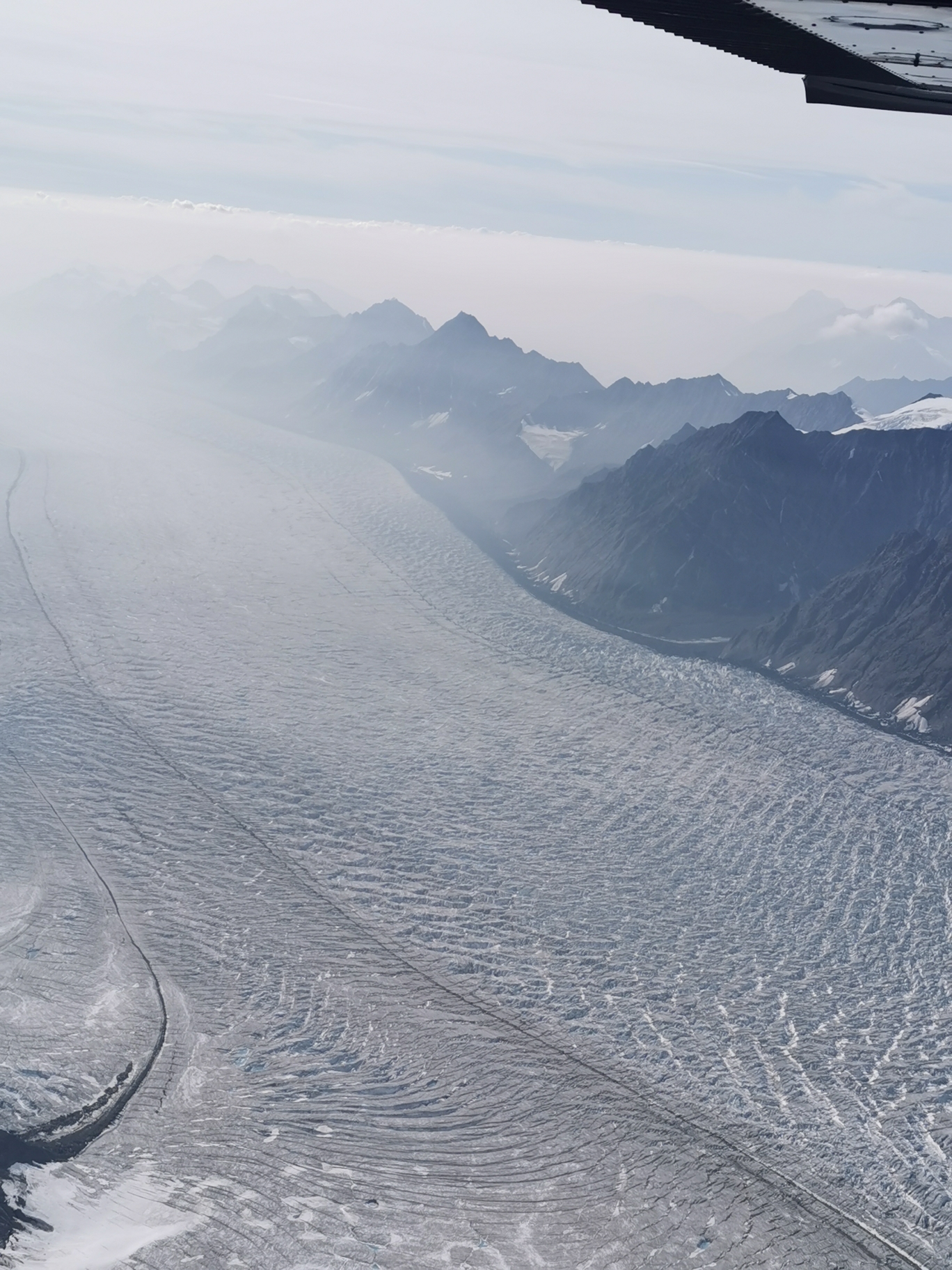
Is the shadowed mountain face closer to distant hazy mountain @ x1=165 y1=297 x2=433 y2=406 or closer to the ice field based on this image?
the ice field

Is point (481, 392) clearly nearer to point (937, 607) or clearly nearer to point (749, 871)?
point (937, 607)

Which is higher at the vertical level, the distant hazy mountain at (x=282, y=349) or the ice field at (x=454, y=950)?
the distant hazy mountain at (x=282, y=349)

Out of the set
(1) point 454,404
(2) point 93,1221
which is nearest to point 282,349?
(1) point 454,404

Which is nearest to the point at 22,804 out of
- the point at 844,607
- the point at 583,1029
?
the point at 583,1029

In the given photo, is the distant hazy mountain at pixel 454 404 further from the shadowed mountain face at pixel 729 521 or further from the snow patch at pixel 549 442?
the shadowed mountain face at pixel 729 521

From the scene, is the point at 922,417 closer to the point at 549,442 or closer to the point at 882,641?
the point at 549,442

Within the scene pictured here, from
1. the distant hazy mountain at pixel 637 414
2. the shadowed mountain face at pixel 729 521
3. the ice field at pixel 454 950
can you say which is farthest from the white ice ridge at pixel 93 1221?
the distant hazy mountain at pixel 637 414
